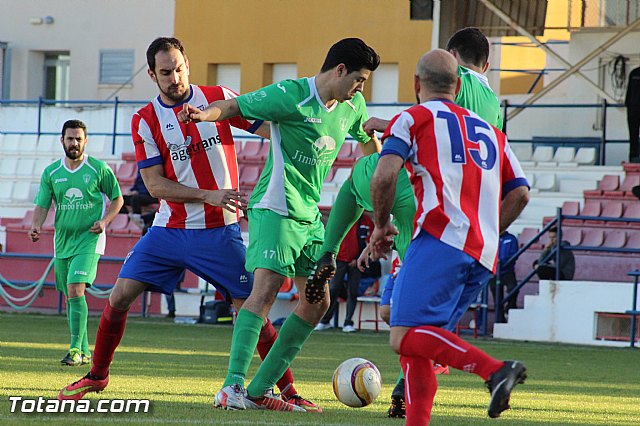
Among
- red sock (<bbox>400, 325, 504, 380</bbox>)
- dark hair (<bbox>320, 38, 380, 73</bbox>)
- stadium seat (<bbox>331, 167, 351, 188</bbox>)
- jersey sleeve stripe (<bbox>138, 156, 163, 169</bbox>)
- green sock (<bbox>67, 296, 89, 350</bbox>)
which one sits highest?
dark hair (<bbox>320, 38, 380, 73</bbox>)

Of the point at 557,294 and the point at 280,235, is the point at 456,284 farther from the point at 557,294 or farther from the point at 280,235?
the point at 557,294

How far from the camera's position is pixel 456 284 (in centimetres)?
561

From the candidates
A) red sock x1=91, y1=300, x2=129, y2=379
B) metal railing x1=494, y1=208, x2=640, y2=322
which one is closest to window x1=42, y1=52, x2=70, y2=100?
metal railing x1=494, y1=208, x2=640, y2=322

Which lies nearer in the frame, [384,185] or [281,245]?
[384,185]

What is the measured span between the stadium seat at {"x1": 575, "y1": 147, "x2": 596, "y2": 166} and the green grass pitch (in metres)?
6.72

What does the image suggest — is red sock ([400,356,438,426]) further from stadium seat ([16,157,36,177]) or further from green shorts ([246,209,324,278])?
stadium seat ([16,157,36,177])

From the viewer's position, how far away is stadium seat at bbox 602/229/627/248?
1905 centimetres

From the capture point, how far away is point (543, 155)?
22891mm

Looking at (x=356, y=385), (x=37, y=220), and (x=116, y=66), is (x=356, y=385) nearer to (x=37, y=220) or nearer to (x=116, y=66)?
(x=37, y=220)

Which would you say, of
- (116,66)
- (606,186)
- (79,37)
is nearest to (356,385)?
(606,186)

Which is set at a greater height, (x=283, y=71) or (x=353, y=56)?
(x=283, y=71)

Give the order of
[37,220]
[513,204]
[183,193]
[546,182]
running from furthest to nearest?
[546,182], [37,220], [183,193], [513,204]

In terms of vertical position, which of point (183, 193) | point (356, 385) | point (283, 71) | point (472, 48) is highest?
point (283, 71)

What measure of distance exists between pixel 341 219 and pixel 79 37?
28.5 metres
